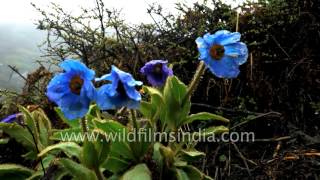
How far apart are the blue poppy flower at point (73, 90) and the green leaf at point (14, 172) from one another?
45 cm

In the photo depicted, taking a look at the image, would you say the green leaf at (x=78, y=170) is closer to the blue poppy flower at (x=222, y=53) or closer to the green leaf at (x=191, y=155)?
the green leaf at (x=191, y=155)

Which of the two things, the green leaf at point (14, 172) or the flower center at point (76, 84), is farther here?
the green leaf at point (14, 172)

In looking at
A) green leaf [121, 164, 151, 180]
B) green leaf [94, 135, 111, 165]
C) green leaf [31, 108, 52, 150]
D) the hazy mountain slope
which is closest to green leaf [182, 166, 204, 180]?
green leaf [121, 164, 151, 180]

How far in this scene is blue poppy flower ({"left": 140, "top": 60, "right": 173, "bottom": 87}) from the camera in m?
1.90

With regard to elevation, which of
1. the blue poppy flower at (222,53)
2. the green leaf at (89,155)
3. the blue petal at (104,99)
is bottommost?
the green leaf at (89,155)

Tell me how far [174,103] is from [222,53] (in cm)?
27

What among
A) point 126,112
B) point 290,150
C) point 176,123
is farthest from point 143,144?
point 290,150

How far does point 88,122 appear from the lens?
1.88 metres

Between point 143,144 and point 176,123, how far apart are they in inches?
6.0

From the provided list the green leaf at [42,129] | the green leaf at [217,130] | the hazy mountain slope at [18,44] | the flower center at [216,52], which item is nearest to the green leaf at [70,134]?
the green leaf at [42,129]

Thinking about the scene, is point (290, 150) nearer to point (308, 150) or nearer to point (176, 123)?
point (308, 150)

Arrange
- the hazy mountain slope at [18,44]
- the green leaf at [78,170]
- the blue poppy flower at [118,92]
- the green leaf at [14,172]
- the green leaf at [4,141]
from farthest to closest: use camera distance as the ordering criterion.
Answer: the hazy mountain slope at [18,44]
the green leaf at [4,141]
the green leaf at [14,172]
the green leaf at [78,170]
the blue poppy flower at [118,92]

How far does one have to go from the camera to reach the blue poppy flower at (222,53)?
1.71 m

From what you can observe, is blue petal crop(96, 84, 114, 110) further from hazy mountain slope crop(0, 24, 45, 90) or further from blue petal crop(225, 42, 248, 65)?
hazy mountain slope crop(0, 24, 45, 90)
